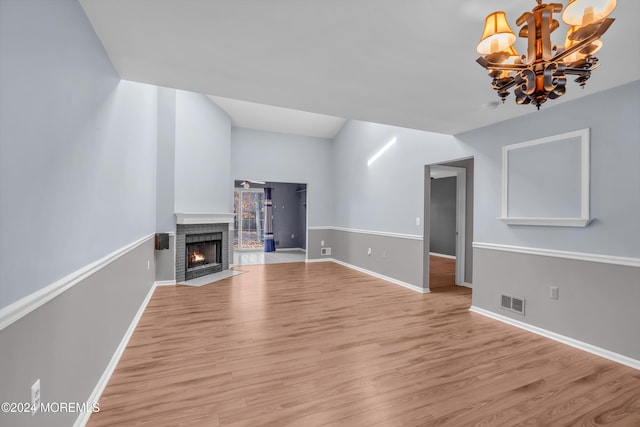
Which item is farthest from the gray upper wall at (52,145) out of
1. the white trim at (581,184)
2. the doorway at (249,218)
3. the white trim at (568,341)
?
the doorway at (249,218)

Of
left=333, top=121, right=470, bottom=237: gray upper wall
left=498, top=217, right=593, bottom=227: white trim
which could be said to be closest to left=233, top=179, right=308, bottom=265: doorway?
left=333, top=121, right=470, bottom=237: gray upper wall

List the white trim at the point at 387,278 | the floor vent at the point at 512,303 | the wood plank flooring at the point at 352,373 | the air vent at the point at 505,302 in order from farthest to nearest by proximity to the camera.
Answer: the white trim at the point at 387,278 → the air vent at the point at 505,302 → the floor vent at the point at 512,303 → the wood plank flooring at the point at 352,373

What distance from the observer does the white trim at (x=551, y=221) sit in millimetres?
2865

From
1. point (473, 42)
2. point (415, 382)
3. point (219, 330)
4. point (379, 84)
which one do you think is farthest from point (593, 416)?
point (219, 330)

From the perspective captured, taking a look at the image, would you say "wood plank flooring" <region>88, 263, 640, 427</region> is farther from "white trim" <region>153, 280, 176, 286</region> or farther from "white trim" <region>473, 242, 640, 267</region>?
"white trim" <region>153, 280, 176, 286</region>

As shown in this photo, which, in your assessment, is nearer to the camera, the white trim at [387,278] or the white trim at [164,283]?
the white trim at [387,278]

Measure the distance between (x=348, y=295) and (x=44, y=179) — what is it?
4.08m

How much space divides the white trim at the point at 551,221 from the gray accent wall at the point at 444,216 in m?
4.80

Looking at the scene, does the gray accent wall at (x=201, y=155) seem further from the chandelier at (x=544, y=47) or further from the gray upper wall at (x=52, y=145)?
the chandelier at (x=544, y=47)

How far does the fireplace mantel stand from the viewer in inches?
210

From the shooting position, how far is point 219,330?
A: 3.23 metres

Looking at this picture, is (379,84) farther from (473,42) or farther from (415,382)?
(415,382)

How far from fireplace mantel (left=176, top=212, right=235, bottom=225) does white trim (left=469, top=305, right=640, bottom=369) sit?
485cm

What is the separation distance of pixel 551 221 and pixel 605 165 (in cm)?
68
